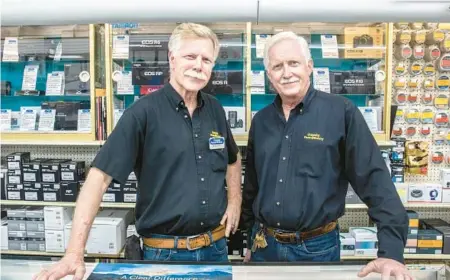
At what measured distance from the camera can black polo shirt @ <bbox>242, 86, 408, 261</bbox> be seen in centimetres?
165

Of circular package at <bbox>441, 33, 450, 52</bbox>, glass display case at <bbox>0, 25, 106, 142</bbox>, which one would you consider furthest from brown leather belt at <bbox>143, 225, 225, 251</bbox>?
circular package at <bbox>441, 33, 450, 52</bbox>

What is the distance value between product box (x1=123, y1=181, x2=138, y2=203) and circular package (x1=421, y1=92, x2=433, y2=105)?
2480 millimetres

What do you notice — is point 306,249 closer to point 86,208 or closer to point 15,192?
point 86,208

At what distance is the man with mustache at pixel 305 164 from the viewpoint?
170 centimetres

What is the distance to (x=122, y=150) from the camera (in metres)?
1.56

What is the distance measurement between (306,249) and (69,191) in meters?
2.23

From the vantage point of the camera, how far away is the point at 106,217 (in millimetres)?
3348

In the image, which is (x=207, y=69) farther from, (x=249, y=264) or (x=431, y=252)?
(x=431, y=252)

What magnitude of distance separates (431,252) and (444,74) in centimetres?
146

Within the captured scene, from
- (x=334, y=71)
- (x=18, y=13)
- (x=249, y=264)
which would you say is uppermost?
(x=334, y=71)

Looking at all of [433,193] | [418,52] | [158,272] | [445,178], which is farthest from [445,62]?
[158,272]

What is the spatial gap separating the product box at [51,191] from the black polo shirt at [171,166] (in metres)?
1.85

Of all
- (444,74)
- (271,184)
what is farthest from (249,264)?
(444,74)

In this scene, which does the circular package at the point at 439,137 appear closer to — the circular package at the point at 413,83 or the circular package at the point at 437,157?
the circular package at the point at 437,157
